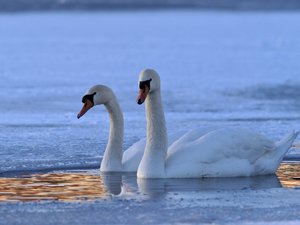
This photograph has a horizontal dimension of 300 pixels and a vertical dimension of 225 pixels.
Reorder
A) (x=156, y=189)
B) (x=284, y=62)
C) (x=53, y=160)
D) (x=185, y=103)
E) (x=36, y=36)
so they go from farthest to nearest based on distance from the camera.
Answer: (x=36, y=36), (x=284, y=62), (x=185, y=103), (x=53, y=160), (x=156, y=189)

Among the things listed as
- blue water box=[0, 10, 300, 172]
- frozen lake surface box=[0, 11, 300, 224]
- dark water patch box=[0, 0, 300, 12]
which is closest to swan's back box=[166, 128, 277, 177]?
frozen lake surface box=[0, 11, 300, 224]

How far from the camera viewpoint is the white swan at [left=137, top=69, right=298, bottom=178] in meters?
8.87

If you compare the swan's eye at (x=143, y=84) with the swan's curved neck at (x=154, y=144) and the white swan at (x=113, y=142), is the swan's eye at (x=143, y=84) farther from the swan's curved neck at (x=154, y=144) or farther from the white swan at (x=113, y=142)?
the white swan at (x=113, y=142)

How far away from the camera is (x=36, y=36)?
117 feet

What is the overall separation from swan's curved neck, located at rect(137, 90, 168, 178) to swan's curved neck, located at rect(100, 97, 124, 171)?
429 mm

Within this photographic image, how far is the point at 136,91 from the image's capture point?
17078mm

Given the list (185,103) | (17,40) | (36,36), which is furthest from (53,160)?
(36,36)

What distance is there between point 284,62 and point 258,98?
26.3 ft

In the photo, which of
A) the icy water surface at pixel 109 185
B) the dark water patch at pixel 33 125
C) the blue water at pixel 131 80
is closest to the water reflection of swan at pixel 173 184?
the icy water surface at pixel 109 185

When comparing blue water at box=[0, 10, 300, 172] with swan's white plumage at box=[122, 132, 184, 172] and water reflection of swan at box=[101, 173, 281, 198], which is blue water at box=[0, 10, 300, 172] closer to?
swan's white plumage at box=[122, 132, 184, 172]

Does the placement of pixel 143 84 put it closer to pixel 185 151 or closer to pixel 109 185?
pixel 185 151

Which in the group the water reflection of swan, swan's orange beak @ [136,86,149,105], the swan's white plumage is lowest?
the water reflection of swan

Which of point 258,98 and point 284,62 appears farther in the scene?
point 284,62

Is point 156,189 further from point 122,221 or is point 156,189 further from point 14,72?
point 14,72
